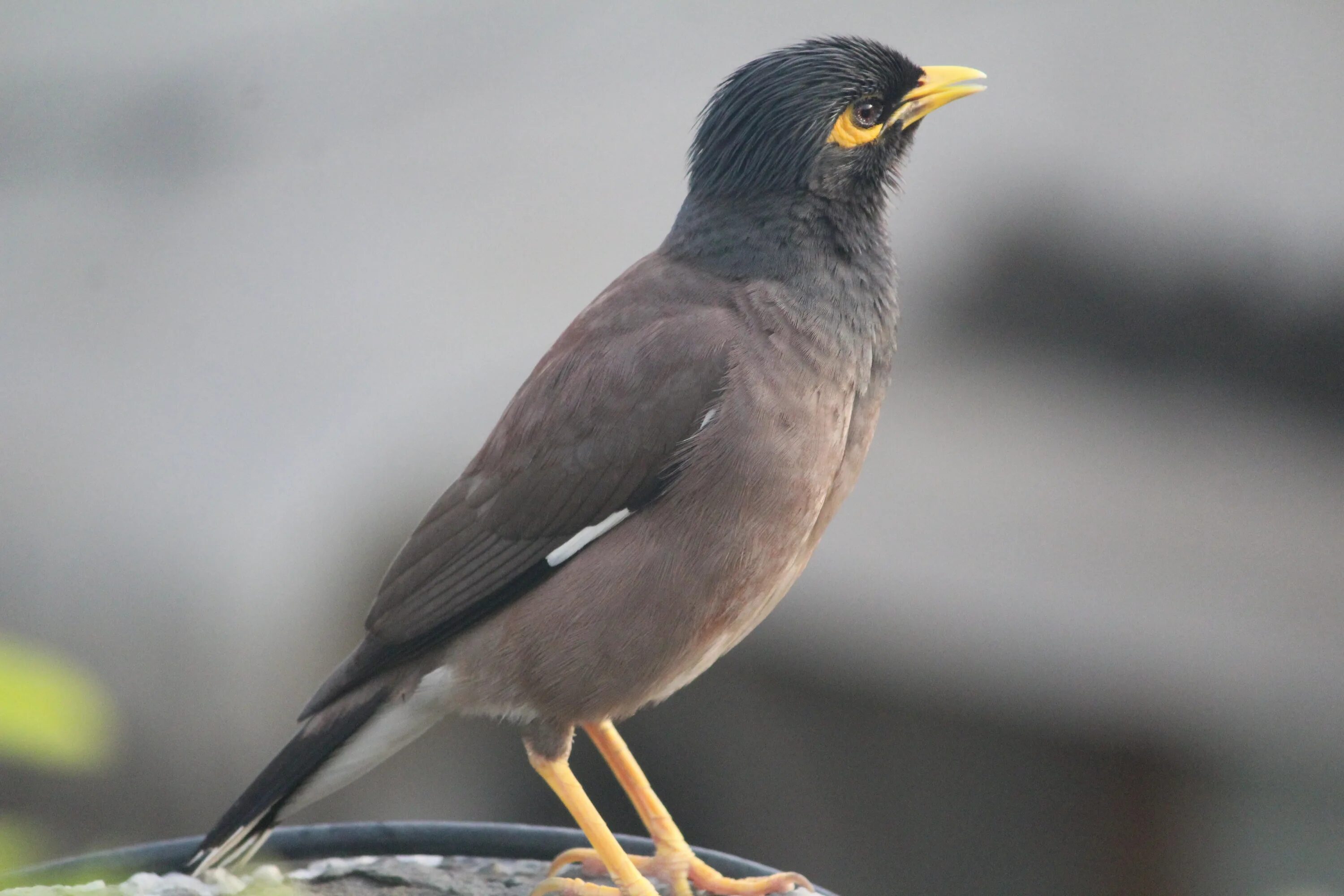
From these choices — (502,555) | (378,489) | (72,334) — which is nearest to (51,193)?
(72,334)

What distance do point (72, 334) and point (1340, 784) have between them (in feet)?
18.2

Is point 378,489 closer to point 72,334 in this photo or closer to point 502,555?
point 72,334

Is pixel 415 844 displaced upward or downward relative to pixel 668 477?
downward

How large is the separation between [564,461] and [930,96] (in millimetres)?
1079

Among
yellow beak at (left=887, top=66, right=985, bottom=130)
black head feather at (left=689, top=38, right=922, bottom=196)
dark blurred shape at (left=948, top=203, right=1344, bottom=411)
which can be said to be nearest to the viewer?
black head feather at (left=689, top=38, right=922, bottom=196)

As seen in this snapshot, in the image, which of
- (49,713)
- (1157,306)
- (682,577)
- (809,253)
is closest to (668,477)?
(682,577)

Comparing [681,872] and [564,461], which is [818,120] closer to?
[564,461]

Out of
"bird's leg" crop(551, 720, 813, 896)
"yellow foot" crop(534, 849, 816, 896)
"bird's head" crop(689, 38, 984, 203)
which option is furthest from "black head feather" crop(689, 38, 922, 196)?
"yellow foot" crop(534, 849, 816, 896)

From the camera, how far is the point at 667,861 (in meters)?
2.97

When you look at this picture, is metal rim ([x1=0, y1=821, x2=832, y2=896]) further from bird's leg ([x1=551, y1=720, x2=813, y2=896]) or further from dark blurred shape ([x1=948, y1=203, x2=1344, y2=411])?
dark blurred shape ([x1=948, y1=203, x2=1344, y2=411])

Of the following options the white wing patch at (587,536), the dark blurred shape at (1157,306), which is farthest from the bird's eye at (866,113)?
the dark blurred shape at (1157,306)

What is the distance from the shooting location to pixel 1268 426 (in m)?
5.65

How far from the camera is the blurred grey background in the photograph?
5.21 meters

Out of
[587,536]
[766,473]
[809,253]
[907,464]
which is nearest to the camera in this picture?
[766,473]
